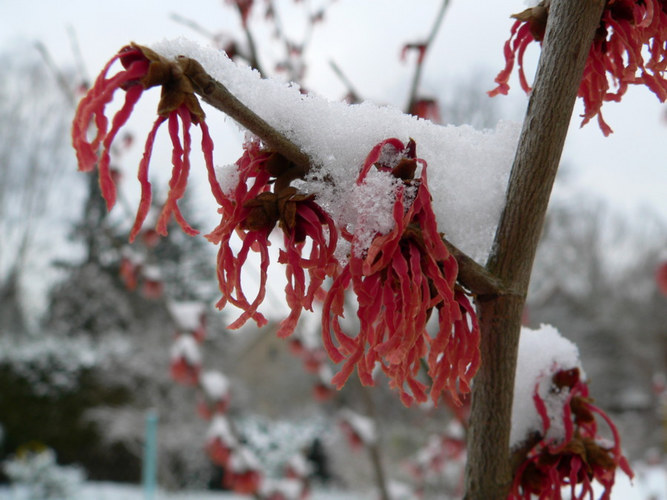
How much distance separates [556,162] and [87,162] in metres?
0.45

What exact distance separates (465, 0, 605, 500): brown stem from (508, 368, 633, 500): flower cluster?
0.11m

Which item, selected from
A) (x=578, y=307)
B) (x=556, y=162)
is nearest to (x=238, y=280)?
(x=556, y=162)

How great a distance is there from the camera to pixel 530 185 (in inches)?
22.6

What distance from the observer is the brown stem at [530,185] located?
566 millimetres

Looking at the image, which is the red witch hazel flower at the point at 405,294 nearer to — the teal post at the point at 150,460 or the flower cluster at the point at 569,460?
the flower cluster at the point at 569,460

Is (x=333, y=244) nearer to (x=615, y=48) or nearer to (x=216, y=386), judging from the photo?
(x=615, y=48)

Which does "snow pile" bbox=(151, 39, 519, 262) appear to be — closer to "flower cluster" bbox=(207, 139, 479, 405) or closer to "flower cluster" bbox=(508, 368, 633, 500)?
"flower cluster" bbox=(207, 139, 479, 405)

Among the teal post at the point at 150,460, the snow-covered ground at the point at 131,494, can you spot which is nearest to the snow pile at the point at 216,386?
the teal post at the point at 150,460

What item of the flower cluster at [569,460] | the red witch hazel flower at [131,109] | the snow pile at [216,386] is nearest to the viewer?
the red witch hazel flower at [131,109]

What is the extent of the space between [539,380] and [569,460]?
0.11m

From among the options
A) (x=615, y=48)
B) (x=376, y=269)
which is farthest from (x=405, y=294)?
(x=615, y=48)

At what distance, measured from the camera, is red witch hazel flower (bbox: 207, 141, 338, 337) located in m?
0.52

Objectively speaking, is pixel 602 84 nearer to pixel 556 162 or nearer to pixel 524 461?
pixel 556 162

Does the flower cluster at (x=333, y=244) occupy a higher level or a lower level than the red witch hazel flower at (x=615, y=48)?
lower
